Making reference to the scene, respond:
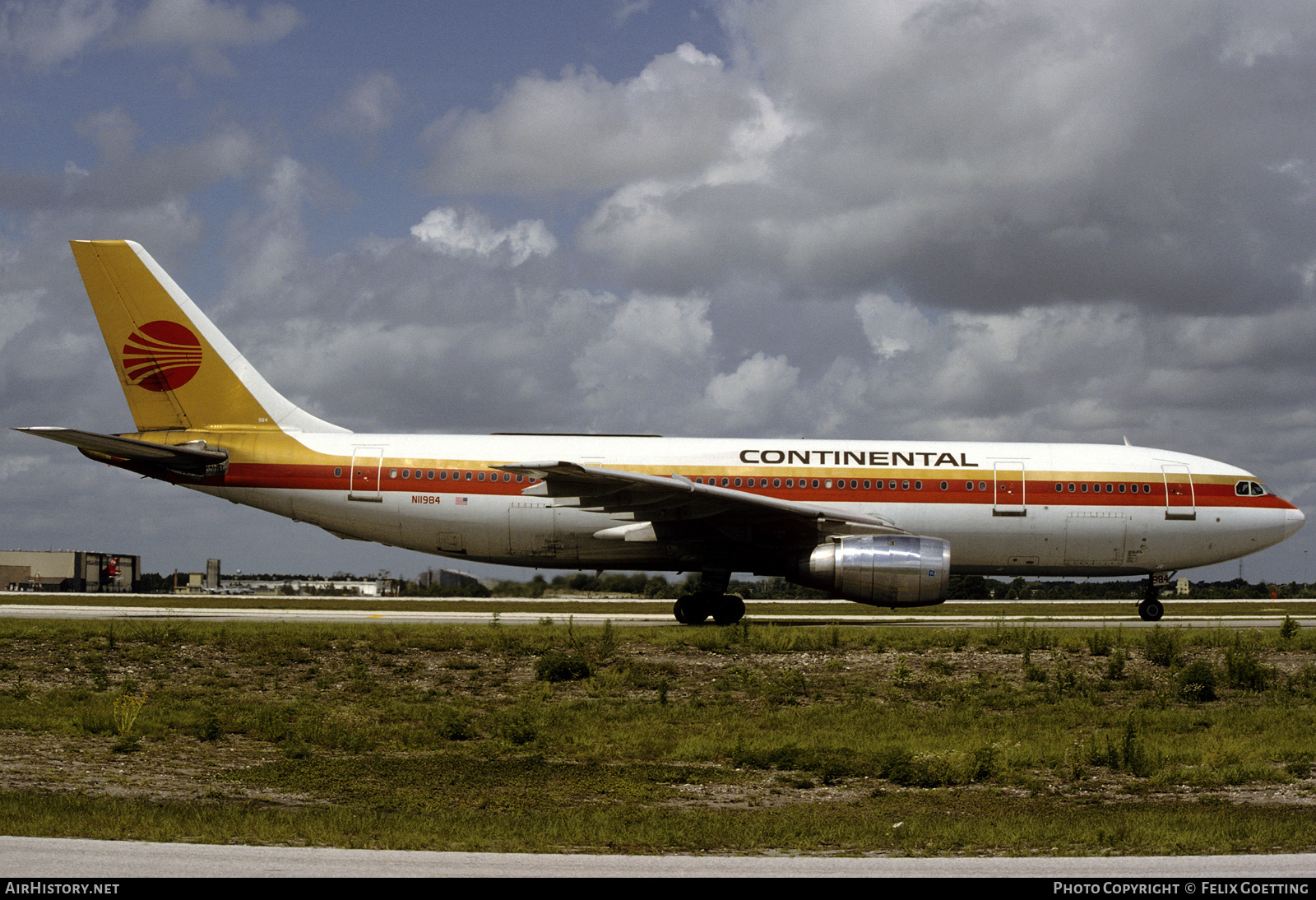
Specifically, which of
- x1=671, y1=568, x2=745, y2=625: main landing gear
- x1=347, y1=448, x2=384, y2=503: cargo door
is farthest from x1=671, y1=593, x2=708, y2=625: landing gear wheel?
x1=347, y1=448, x2=384, y2=503: cargo door

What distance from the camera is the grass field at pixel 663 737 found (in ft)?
28.1

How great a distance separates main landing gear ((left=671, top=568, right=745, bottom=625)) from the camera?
23656mm

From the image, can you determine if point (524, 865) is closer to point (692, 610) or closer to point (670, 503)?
point (670, 503)

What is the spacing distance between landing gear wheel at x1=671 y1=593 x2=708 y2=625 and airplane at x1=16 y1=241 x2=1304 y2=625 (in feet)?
0.12

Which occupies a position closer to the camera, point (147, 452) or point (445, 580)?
point (147, 452)

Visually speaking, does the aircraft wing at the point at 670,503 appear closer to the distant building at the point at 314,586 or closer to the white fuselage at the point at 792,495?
the white fuselage at the point at 792,495

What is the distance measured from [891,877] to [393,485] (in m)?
19.2

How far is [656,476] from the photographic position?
76.2 feet

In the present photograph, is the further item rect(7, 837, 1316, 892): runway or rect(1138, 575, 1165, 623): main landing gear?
rect(1138, 575, 1165, 623): main landing gear

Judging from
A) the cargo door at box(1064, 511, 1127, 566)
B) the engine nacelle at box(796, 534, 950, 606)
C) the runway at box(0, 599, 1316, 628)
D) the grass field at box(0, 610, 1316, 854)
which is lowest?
the grass field at box(0, 610, 1316, 854)

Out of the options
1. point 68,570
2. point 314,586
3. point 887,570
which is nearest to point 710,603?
point 887,570

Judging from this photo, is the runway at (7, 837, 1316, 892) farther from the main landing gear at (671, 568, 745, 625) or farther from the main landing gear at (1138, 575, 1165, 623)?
the main landing gear at (1138, 575, 1165, 623)

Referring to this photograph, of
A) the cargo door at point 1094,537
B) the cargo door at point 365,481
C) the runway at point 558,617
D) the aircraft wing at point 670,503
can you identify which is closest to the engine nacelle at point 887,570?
the aircraft wing at point 670,503

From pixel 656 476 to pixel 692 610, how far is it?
2944 millimetres
